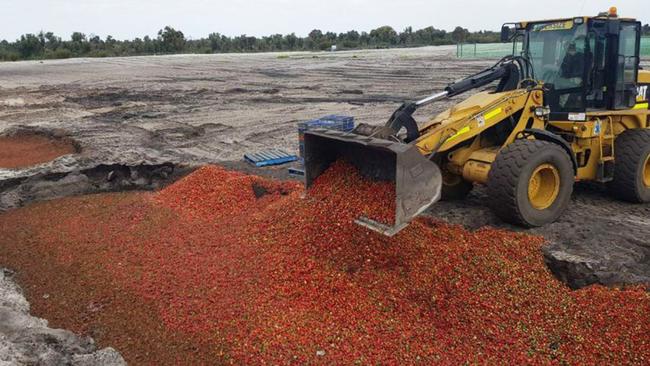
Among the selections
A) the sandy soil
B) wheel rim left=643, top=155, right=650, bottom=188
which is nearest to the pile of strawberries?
wheel rim left=643, top=155, right=650, bottom=188

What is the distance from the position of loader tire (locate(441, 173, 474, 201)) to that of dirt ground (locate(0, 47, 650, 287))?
0.46 feet

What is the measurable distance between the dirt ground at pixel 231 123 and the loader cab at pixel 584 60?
1.41 m

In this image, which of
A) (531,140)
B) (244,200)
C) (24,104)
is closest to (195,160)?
(244,200)

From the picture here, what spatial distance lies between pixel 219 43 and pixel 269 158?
7173 cm

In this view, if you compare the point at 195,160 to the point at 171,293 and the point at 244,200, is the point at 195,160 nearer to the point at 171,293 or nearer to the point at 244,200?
the point at 244,200

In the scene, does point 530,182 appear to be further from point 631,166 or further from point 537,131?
point 631,166

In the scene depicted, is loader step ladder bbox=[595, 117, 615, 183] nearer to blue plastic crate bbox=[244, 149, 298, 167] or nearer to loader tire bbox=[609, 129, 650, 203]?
loader tire bbox=[609, 129, 650, 203]

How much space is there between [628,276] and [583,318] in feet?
3.28

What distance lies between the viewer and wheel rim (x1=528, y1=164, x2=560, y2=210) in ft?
21.3

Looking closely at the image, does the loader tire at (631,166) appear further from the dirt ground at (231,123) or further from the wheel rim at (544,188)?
the wheel rim at (544,188)

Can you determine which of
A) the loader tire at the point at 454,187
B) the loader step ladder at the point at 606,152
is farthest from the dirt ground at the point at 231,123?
the loader step ladder at the point at 606,152

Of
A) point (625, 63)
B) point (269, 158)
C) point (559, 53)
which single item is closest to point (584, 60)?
point (559, 53)

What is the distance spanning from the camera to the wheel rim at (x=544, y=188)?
6492 millimetres

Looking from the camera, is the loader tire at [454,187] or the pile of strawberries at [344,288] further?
the loader tire at [454,187]
